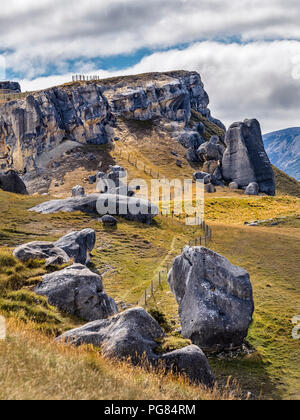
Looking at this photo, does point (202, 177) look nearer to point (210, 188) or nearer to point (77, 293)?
point (210, 188)

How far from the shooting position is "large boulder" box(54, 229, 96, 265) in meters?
25.7

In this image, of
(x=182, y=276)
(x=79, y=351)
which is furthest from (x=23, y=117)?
(x=79, y=351)

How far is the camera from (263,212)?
56531mm

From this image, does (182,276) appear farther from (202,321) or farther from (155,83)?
(155,83)

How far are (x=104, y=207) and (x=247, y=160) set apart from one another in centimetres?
5216

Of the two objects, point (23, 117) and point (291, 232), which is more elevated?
point (23, 117)

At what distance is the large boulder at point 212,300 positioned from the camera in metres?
17.2

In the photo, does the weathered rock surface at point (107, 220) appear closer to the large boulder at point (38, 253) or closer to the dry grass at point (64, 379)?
the large boulder at point (38, 253)

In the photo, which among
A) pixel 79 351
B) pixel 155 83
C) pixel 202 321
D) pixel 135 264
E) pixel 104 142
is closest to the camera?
pixel 79 351

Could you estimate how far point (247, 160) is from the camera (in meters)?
83.9

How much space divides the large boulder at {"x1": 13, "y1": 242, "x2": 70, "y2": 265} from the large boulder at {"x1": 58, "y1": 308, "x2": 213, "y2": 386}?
8.29 metres

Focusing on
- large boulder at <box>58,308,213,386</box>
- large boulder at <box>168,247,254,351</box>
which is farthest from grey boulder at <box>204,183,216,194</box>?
large boulder at <box>58,308,213,386</box>

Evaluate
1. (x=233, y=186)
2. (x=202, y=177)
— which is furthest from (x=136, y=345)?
(x=202, y=177)
